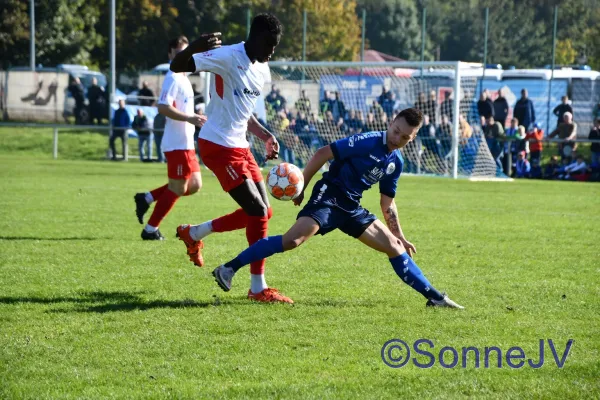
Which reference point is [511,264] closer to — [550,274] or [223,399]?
[550,274]

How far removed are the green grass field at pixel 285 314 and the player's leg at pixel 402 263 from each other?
7.6 inches

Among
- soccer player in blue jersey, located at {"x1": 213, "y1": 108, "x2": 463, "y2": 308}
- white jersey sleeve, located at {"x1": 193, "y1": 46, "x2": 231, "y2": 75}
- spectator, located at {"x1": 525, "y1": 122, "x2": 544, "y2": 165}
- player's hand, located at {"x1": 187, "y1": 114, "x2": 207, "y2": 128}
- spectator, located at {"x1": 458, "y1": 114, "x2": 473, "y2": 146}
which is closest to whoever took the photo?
soccer player in blue jersey, located at {"x1": 213, "y1": 108, "x2": 463, "y2": 308}

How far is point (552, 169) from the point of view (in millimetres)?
23906

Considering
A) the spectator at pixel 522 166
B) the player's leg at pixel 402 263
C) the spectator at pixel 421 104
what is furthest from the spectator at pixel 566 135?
the player's leg at pixel 402 263

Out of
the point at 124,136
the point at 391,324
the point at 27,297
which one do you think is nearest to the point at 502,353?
the point at 391,324

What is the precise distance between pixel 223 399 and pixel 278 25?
3407 millimetres

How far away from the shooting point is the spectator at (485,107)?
2469 centimetres

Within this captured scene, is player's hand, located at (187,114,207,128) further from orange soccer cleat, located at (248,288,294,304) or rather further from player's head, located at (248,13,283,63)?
orange soccer cleat, located at (248,288,294,304)

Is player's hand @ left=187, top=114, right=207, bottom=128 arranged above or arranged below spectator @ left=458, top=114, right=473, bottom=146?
above

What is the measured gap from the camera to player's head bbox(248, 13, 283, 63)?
6.78 metres

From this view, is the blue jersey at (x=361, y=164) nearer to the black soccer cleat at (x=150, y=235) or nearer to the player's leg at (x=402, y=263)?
the player's leg at (x=402, y=263)

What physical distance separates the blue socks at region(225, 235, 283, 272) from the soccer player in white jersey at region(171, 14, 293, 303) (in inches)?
11.1

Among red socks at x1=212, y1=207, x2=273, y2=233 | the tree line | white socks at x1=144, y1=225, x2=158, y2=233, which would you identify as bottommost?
white socks at x1=144, y1=225, x2=158, y2=233

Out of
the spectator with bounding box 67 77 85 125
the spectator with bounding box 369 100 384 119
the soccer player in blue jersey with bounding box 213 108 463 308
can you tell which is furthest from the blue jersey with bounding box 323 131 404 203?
the spectator with bounding box 67 77 85 125
